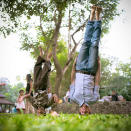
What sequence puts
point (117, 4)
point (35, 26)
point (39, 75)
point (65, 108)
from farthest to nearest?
point (35, 26)
point (117, 4)
point (65, 108)
point (39, 75)

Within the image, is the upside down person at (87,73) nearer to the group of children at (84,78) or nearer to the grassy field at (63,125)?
the group of children at (84,78)

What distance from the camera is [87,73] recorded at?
438 centimetres

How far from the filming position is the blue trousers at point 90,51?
4324mm

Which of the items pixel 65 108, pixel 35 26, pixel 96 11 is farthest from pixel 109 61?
pixel 96 11

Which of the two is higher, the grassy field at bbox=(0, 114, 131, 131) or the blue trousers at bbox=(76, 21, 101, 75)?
the blue trousers at bbox=(76, 21, 101, 75)

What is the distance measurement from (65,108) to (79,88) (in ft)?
20.2

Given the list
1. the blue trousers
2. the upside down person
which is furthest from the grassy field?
the blue trousers

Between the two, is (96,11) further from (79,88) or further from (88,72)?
(79,88)

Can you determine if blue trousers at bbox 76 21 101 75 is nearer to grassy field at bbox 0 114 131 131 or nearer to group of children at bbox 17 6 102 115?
group of children at bbox 17 6 102 115

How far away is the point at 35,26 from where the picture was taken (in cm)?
1444

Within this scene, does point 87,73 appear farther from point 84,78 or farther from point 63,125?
point 63,125

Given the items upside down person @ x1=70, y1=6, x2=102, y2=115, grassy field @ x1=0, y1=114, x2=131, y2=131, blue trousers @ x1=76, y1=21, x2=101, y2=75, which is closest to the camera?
grassy field @ x1=0, y1=114, x2=131, y2=131

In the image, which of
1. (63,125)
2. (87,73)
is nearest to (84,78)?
(87,73)

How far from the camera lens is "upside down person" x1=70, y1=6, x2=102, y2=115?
166 inches
